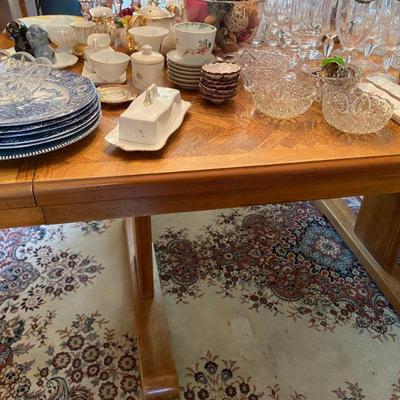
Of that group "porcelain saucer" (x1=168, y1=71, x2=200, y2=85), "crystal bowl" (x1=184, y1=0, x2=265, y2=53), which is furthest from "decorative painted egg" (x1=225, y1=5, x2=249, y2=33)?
"porcelain saucer" (x1=168, y1=71, x2=200, y2=85)

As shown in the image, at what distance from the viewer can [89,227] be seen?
1713 mm

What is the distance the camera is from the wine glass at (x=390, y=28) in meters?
1.09

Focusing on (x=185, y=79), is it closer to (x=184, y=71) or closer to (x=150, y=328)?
(x=184, y=71)

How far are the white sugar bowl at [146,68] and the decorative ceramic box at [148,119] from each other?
0.16m

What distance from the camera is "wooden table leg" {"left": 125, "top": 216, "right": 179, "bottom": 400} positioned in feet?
3.60

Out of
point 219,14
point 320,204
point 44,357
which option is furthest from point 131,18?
point 320,204

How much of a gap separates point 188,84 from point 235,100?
11 centimetres

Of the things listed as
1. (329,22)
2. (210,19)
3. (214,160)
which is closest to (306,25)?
(329,22)

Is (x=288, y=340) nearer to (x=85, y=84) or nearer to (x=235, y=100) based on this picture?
(x=235, y=100)

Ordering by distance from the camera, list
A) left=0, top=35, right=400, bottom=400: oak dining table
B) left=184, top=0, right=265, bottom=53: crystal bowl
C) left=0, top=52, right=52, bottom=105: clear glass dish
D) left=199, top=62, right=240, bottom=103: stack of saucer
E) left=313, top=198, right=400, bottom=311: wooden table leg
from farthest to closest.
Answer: left=313, top=198, right=400, bottom=311: wooden table leg < left=184, top=0, right=265, bottom=53: crystal bowl < left=199, top=62, right=240, bottom=103: stack of saucer < left=0, top=52, right=52, bottom=105: clear glass dish < left=0, top=35, right=400, bottom=400: oak dining table

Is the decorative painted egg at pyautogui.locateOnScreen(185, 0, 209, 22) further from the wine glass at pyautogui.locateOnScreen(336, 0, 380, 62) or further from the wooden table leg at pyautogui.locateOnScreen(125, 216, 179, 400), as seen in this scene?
the wooden table leg at pyautogui.locateOnScreen(125, 216, 179, 400)

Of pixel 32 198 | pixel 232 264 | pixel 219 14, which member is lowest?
pixel 232 264

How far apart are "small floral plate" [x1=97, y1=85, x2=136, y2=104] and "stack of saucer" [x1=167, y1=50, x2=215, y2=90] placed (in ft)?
0.36

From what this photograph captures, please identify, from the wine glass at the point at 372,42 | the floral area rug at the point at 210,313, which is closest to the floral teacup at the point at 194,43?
the wine glass at the point at 372,42
